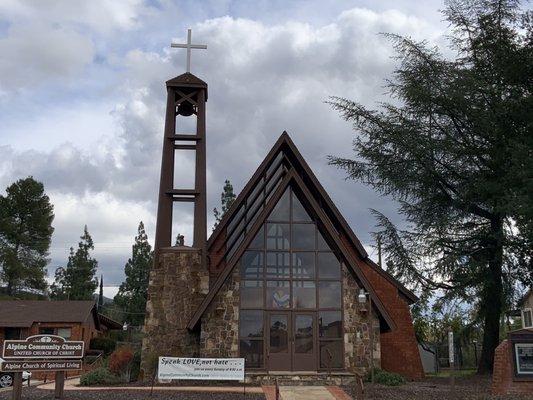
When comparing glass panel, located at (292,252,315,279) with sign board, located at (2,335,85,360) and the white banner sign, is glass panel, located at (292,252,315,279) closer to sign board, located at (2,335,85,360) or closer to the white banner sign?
the white banner sign

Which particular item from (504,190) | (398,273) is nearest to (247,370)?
(398,273)

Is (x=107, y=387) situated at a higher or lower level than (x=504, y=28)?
lower

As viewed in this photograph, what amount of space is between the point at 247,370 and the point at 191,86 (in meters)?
11.2

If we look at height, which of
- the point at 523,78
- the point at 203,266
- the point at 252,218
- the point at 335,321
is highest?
the point at 523,78

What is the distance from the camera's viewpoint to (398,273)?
2369 centimetres

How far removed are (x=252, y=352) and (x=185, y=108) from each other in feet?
33.8

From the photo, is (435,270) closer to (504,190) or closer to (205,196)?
(504,190)

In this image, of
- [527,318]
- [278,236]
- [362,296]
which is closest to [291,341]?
[362,296]

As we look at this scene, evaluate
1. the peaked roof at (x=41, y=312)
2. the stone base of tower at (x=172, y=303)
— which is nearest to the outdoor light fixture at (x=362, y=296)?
the stone base of tower at (x=172, y=303)

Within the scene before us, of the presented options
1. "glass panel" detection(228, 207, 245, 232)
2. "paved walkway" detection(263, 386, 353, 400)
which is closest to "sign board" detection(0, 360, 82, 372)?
"paved walkway" detection(263, 386, 353, 400)

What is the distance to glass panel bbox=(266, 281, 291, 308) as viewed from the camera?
19828 mm

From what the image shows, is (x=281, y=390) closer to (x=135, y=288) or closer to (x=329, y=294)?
(x=329, y=294)

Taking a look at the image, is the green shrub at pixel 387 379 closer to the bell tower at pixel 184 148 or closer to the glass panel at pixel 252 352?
the glass panel at pixel 252 352

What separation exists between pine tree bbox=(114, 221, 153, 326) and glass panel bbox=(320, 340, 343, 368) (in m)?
33.4
